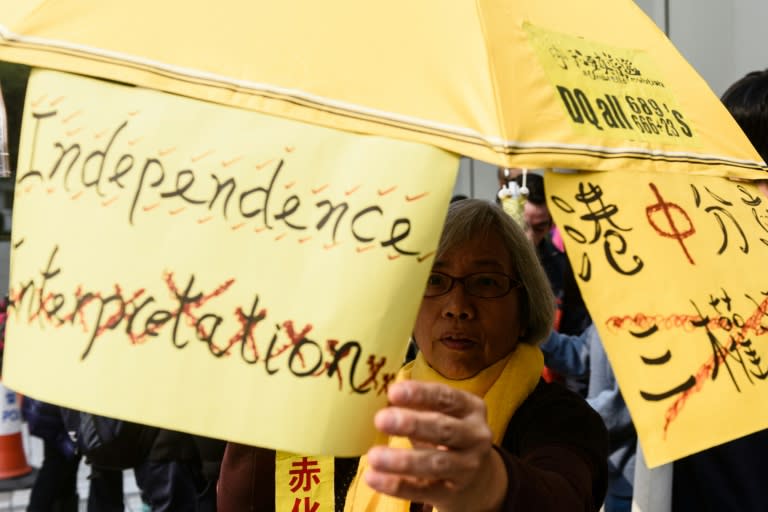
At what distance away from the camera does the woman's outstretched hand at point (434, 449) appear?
103 cm

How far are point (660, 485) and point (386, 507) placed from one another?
565mm

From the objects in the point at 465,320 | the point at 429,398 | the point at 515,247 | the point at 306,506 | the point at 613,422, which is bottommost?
the point at 306,506

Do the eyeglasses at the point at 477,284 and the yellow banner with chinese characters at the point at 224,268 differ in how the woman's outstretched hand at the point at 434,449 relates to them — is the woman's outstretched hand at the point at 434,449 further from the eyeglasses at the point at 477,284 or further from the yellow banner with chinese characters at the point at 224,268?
the eyeglasses at the point at 477,284

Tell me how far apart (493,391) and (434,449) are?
78cm

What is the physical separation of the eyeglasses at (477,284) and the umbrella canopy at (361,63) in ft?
2.05

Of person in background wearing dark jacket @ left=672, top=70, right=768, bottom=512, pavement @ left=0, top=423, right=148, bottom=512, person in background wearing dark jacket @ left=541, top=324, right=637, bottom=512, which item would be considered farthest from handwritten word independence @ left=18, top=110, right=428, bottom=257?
pavement @ left=0, top=423, right=148, bottom=512

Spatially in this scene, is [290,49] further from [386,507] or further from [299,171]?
[386,507]

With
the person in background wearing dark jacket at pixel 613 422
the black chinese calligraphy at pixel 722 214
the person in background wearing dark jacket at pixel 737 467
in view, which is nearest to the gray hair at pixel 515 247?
the person in background wearing dark jacket at pixel 737 467

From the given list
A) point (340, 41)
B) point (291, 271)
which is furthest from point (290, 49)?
point (291, 271)

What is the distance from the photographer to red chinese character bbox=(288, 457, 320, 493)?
188 cm

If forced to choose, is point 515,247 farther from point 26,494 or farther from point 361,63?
point 26,494

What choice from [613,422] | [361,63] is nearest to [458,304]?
[361,63]

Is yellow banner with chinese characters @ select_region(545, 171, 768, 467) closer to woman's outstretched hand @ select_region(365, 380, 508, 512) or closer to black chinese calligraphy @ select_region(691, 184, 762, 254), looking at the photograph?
black chinese calligraphy @ select_region(691, 184, 762, 254)

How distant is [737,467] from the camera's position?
5.73 ft
